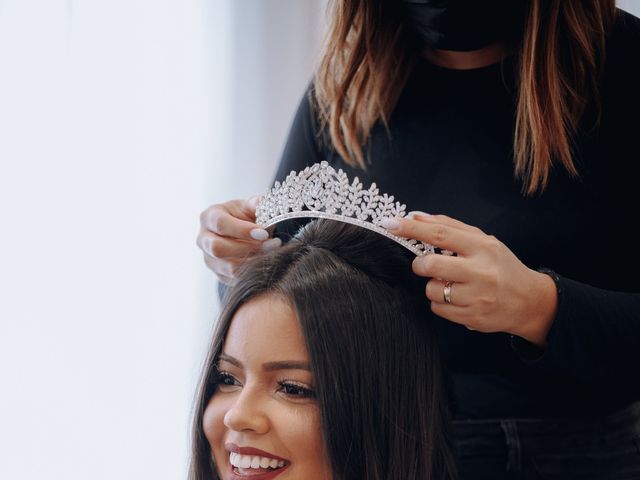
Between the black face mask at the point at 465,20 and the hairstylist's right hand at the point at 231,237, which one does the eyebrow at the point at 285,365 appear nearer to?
the hairstylist's right hand at the point at 231,237

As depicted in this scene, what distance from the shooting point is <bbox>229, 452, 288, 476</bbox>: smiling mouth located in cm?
106

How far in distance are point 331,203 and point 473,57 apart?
0.39 metres

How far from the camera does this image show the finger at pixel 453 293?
3.27 ft

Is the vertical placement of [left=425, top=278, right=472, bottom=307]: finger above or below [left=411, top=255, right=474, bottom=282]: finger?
below

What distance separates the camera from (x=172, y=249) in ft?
6.79

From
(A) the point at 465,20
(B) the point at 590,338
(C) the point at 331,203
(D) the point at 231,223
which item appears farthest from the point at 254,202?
(B) the point at 590,338

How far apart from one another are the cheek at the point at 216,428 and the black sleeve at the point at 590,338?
0.40 metres

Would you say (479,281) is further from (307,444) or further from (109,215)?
(109,215)

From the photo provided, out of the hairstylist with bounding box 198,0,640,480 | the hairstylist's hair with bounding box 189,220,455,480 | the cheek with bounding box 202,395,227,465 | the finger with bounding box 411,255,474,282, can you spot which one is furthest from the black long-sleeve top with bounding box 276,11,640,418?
the cheek with bounding box 202,395,227,465

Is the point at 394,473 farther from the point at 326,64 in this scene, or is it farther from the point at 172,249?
Answer: the point at 172,249

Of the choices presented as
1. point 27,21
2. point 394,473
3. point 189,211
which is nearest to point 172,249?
point 189,211

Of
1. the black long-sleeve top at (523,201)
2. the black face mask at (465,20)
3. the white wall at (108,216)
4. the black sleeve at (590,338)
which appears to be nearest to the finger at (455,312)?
the black sleeve at (590,338)

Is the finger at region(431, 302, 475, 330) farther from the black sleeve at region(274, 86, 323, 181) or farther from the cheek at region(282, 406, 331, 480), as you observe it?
the black sleeve at region(274, 86, 323, 181)

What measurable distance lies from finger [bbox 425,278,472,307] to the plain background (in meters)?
0.73
